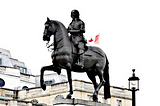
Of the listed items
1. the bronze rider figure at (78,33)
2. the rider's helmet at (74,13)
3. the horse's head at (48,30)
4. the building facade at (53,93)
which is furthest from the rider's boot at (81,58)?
the building facade at (53,93)

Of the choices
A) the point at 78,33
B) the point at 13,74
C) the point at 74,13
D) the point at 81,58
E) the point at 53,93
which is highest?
the point at 13,74

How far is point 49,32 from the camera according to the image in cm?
2564

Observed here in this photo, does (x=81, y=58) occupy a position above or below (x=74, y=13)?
below

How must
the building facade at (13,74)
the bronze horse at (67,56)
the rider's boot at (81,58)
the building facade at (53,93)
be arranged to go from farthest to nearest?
the building facade at (13,74) < the building facade at (53,93) < the rider's boot at (81,58) < the bronze horse at (67,56)

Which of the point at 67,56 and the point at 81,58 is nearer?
the point at 67,56

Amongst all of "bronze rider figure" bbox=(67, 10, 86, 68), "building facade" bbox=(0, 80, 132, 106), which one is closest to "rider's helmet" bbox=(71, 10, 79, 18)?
"bronze rider figure" bbox=(67, 10, 86, 68)

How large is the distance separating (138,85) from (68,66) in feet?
27.1

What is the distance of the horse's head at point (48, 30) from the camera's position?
25531mm

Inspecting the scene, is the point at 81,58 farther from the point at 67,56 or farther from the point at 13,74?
the point at 13,74

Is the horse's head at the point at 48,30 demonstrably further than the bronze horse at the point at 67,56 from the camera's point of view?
Yes

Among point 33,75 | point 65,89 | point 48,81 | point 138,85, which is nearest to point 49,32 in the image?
point 138,85

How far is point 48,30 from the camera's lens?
2561 cm

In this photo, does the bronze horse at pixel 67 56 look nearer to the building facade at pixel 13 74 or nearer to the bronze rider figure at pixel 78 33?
the bronze rider figure at pixel 78 33

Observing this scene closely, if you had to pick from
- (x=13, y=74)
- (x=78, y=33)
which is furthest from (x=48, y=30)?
(x=13, y=74)
